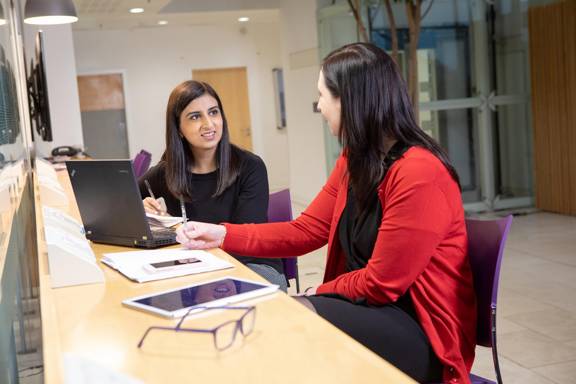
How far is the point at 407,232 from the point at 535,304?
267cm

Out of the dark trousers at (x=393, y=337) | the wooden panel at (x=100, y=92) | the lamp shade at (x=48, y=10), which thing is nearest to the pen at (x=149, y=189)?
the dark trousers at (x=393, y=337)

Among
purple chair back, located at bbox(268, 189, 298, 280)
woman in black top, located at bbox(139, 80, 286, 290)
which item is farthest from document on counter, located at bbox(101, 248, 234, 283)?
purple chair back, located at bbox(268, 189, 298, 280)

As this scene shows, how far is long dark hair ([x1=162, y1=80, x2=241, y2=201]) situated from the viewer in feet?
9.94

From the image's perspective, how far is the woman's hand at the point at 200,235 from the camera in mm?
2311

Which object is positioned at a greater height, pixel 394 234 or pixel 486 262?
pixel 394 234

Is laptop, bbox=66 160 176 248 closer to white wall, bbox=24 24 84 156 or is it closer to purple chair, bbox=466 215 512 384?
purple chair, bbox=466 215 512 384

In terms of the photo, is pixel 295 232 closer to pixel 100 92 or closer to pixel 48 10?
pixel 48 10

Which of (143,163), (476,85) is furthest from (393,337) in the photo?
(476,85)

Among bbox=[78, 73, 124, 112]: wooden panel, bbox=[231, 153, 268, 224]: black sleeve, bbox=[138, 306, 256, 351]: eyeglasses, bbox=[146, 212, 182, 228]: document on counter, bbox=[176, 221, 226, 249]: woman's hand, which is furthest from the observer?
bbox=[78, 73, 124, 112]: wooden panel

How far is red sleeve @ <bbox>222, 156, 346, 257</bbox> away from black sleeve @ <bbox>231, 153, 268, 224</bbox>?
540 millimetres

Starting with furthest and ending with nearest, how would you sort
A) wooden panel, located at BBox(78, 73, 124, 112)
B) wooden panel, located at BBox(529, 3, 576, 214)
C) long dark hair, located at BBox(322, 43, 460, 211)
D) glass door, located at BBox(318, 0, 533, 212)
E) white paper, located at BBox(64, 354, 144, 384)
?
wooden panel, located at BBox(78, 73, 124, 112) < glass door, located at BBox(318, 0, 533, 212) < wooden panel, located at BBox(529, 3, 576, 214) < long dark hair, located at BBox(322, 43, 460, 211) < white paper, located at BBox(64, 354, 144, 384)

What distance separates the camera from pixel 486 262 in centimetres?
201

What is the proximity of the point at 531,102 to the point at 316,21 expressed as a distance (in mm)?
2532

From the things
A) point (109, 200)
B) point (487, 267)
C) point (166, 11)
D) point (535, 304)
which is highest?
point (166, 11)
